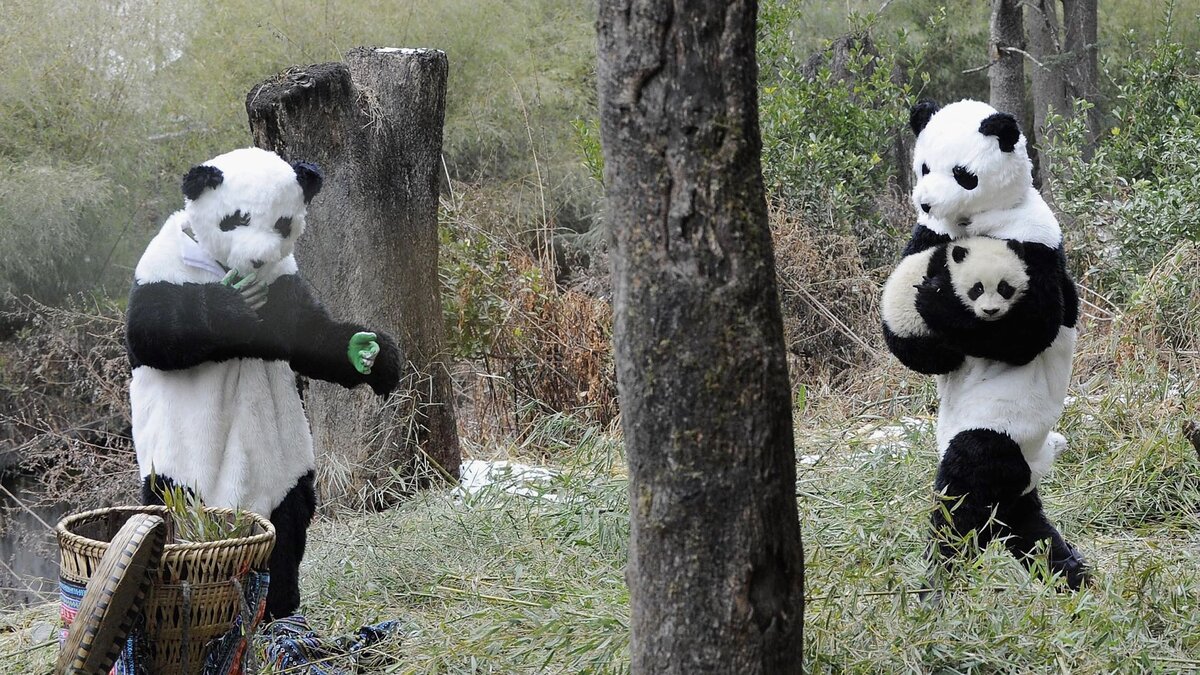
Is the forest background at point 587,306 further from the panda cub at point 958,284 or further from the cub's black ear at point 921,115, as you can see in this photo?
the cub's black ear at point 921,115

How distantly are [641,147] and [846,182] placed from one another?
5976 millimetres

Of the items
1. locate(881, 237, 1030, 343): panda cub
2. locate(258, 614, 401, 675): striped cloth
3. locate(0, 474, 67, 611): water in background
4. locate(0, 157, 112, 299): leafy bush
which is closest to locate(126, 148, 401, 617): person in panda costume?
locate(258, 614, 401, 675): striped cloth

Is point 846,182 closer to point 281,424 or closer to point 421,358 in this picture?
point 421,358

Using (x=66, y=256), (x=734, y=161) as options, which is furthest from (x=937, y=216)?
(x=66, y=256)

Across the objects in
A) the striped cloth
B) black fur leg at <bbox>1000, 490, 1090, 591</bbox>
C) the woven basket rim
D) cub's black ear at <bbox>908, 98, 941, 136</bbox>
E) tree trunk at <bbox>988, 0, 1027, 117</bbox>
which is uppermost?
tree trunk at <bbox>988, 0, 1027, 117</bbox>

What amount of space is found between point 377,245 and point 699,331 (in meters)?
3.37

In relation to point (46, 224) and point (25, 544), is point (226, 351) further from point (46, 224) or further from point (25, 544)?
point (46, 224)

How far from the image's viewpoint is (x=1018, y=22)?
29.8 feet

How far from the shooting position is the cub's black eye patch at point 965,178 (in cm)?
329

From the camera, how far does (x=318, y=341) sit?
3.70m

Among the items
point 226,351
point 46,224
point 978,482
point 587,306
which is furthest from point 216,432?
point 46,224

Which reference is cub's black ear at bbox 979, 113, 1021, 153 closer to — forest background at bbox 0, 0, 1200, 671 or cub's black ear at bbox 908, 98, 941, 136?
cub's black ear at bbox 908, 98, 941, 136

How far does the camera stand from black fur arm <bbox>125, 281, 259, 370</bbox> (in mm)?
3289

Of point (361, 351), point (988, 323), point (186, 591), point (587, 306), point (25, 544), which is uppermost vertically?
point (988, 323)
